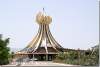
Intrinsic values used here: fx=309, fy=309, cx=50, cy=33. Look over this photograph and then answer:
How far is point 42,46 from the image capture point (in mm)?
64625

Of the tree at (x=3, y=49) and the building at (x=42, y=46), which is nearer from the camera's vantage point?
the tree at (x=3, y=49)

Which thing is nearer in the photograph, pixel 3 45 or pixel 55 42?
pixel 3 45

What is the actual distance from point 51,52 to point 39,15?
8.09 meters

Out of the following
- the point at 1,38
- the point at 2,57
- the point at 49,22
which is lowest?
the point at 2,57

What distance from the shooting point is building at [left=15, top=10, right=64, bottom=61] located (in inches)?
2490

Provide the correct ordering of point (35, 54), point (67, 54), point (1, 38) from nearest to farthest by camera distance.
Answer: point (1, 38) < point (67, 54) < point (35, 54)

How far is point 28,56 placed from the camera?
65.9 meters

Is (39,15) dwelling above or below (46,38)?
above

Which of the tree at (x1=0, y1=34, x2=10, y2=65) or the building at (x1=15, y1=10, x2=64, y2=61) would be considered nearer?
the tree at (x1=0, y1=34, x2=10, y2=65)

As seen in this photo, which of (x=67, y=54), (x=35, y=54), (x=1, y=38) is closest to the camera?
(x=1, y=38)

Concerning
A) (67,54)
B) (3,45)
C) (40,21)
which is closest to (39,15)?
Answer: (40,21)

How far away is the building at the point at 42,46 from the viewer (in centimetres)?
6325

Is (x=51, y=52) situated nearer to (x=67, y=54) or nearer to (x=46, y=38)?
(x=46, y=38)

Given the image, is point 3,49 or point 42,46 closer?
point 3,49
